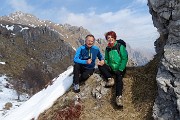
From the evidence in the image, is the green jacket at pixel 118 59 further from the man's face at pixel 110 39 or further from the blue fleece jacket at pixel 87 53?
the blue fleece jacket at pixel 87 53

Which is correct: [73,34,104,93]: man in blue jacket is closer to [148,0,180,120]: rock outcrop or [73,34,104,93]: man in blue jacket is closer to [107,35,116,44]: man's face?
[107,35,116,44]: man's face

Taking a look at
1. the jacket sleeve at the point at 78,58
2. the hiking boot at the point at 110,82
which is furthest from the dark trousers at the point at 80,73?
the hiking boot at the point at 110,82

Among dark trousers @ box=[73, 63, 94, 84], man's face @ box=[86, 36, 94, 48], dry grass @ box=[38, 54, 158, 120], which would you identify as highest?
man's face @ box=[86, 36, 94, 48]

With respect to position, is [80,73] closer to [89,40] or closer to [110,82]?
[89,40]

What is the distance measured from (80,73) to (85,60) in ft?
4.96

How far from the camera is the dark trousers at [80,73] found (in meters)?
18.3

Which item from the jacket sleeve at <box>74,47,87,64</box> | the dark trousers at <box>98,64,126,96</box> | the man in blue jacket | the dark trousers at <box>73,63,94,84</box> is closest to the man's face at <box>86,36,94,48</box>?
the man in blue jacket

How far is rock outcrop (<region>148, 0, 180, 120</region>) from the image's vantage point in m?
13.4

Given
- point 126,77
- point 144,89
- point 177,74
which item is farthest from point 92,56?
point 177,74

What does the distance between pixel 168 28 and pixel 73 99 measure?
23.1ft

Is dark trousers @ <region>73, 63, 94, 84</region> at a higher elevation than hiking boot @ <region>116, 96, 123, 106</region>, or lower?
higher

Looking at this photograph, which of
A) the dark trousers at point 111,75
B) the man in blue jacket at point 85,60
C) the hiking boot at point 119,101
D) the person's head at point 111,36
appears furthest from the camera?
the man in blue jacket at point 85,60

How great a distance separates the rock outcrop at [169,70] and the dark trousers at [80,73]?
5.53 m

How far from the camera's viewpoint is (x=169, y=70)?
13852 mm
